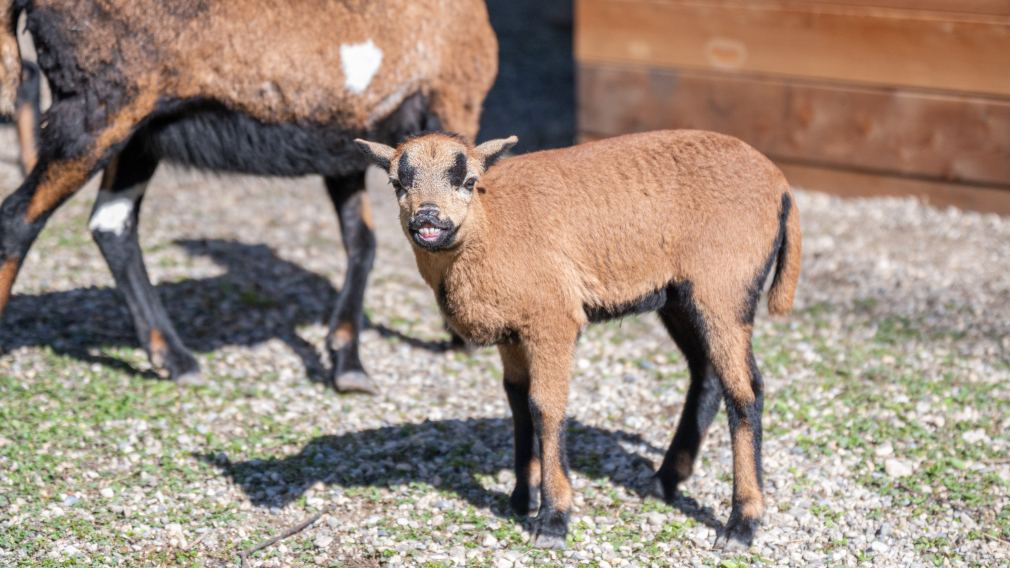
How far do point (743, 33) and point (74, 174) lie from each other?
5157 mm

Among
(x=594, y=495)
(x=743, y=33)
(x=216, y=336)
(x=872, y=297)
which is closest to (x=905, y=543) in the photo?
(x=594, y=495)

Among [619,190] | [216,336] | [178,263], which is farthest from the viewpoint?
[178,263]

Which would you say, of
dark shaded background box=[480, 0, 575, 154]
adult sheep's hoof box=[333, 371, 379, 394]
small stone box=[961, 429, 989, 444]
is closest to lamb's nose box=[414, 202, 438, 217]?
adult sheep's hoof box=[333, 371, 379, 394]

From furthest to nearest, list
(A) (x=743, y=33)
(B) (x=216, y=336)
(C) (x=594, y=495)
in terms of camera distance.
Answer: (A) (x=743, y=33)
(B) (x=216, y=336)
(C) (x=594, y=495)

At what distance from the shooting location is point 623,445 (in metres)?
5.66

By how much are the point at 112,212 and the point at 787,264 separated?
3.47 meters

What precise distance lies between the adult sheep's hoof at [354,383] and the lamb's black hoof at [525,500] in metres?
1.49

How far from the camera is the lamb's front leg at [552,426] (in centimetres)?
456

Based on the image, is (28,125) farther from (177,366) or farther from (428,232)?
(428,232)

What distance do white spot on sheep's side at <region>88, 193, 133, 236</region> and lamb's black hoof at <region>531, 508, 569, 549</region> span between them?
2.86 m

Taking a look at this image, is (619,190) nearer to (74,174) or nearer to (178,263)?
(74,174)

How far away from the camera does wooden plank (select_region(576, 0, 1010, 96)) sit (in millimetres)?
7926

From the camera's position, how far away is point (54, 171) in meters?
5.55

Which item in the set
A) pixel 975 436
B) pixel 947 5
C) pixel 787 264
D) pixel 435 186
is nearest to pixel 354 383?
pixel 435 186
